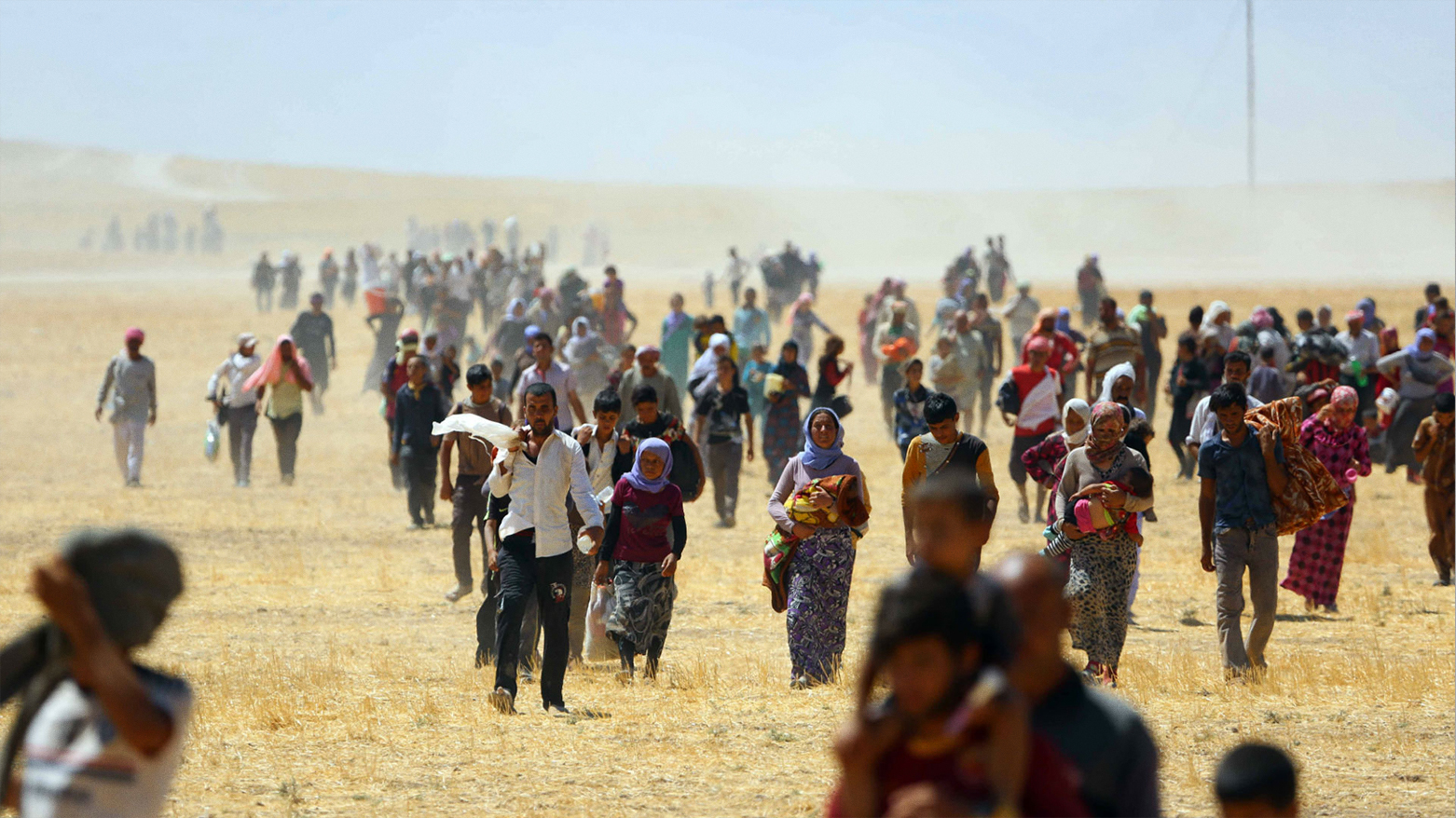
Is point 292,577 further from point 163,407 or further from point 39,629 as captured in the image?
point 163,407

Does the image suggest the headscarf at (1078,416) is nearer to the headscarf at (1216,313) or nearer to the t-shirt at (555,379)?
the t-shirt at (555,379)

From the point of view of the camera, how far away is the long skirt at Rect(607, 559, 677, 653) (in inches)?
340

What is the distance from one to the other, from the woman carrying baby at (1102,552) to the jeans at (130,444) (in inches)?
488

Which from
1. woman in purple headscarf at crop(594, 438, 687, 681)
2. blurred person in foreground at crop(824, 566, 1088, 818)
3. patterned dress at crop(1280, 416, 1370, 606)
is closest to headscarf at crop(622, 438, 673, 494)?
woman in purple headscarf at crop(594, 438, 687, 681)

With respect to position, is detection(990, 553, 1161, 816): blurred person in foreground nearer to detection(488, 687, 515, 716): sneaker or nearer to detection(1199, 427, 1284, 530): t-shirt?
detection(488, 687, 515, 716): sneaker

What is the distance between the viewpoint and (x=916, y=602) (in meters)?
2.63

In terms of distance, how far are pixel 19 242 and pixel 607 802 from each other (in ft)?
294

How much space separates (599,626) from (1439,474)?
6742 mm

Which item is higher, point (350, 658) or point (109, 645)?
point (109, 645)

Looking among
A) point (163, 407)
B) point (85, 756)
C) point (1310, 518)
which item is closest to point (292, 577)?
point (1310, 518)

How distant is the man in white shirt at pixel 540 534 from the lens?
7773 millimetres

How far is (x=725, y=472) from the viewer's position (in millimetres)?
15375

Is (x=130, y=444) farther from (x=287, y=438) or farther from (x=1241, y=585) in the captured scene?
(x=1241, y=585)

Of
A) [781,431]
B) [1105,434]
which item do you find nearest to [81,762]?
[1105,434]
